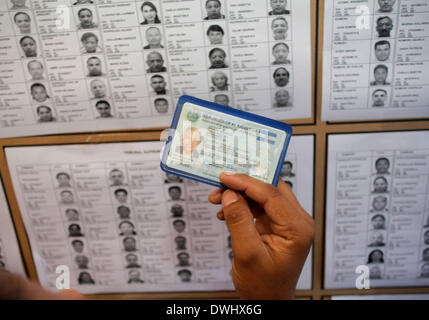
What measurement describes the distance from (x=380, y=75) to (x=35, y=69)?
670mm

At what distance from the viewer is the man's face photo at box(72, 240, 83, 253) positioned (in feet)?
2.21

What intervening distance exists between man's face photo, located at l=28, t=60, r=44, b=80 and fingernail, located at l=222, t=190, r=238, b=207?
44 centimetres

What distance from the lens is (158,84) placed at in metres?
0.58

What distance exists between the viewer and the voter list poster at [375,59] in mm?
537

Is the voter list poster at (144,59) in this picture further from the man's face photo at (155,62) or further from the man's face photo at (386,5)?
the man's face photo at (386,5)

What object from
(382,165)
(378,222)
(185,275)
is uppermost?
(382,165)

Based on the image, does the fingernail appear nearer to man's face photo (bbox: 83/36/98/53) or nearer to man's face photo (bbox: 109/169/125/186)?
man's face photo (bbox: 109/169/125/186)

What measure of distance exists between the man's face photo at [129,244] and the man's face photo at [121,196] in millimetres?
93

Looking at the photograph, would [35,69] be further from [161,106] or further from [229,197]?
[229,197]

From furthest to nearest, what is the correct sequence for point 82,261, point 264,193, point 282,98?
1. point 82,261
2. point 282,98
3. point 264,193

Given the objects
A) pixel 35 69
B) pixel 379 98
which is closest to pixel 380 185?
pixel 379 98

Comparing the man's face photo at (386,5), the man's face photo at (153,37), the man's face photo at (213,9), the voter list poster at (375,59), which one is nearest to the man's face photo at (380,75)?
the voter list poster at (375,59)

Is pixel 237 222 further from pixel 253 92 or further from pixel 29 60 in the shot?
pixel 29 60
